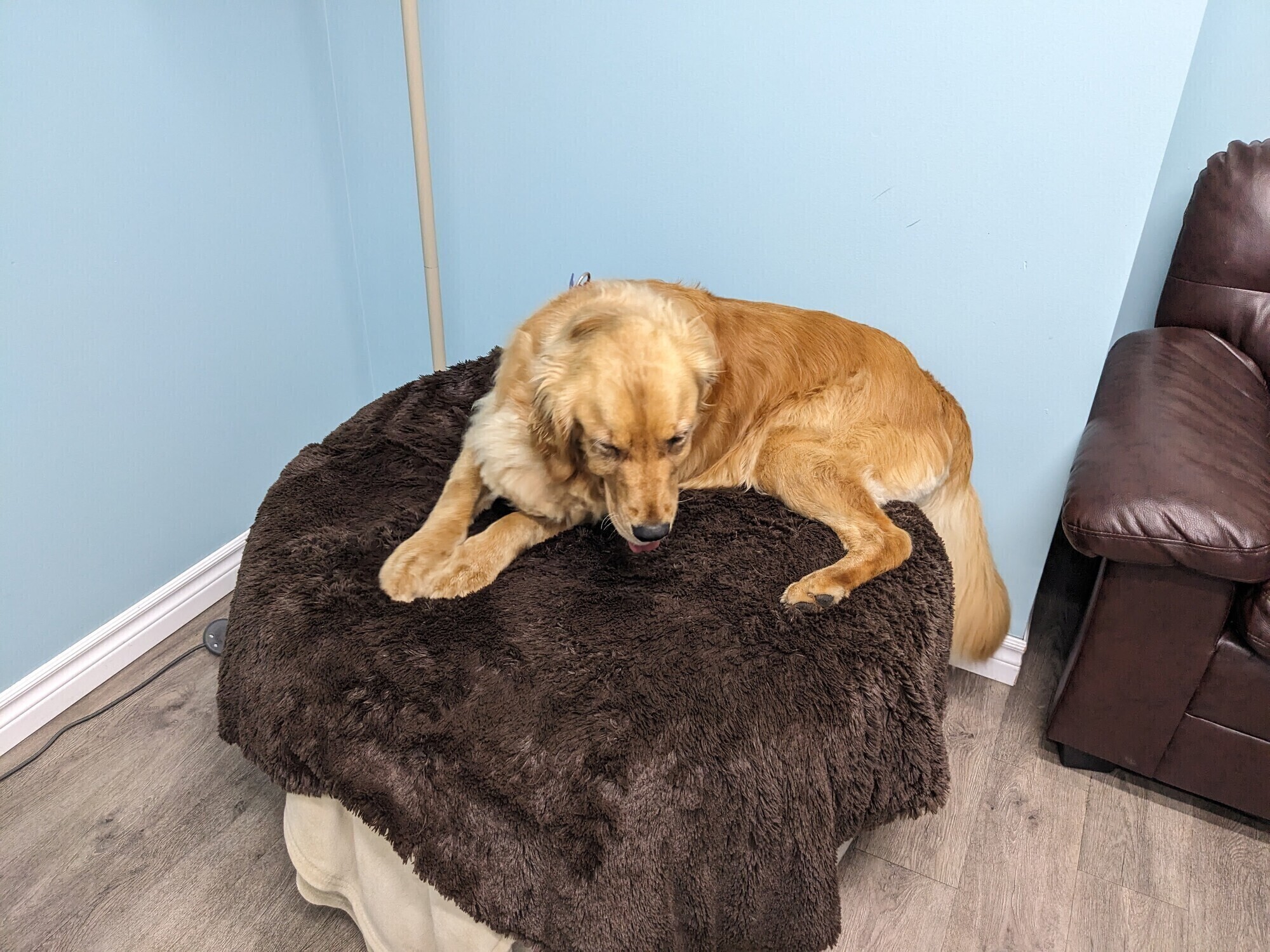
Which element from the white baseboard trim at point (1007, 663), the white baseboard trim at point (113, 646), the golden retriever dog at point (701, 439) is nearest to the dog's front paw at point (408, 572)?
the golden retriever dog at point (701, 439)

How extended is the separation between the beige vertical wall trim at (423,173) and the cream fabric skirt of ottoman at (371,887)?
48.9 inches

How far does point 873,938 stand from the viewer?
1513 mm

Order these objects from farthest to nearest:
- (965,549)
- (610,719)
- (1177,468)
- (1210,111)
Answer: (1210,111) → (965,549) → (1177,468) → (610,719)

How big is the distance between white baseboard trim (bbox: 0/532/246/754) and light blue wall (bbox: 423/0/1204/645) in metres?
1.15

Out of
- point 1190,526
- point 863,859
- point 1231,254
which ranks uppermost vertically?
point 1231,254

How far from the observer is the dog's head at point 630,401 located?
4.31ft

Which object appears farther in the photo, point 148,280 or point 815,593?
point 148,280

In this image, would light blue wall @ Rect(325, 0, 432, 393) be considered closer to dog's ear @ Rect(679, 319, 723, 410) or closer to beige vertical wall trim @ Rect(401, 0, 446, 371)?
beige vertical wall trim @ Rect(401, 0, 446, 371)

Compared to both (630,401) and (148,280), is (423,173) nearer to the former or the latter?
(148,280)

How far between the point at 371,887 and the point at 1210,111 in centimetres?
248

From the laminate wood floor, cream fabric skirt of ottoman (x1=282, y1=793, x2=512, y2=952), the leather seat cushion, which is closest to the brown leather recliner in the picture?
the leather seat cushion

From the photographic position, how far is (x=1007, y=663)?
6.82 ft

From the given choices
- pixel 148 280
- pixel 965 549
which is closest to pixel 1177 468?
pixel 965 549

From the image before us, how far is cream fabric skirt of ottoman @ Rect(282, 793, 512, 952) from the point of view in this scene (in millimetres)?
1249
